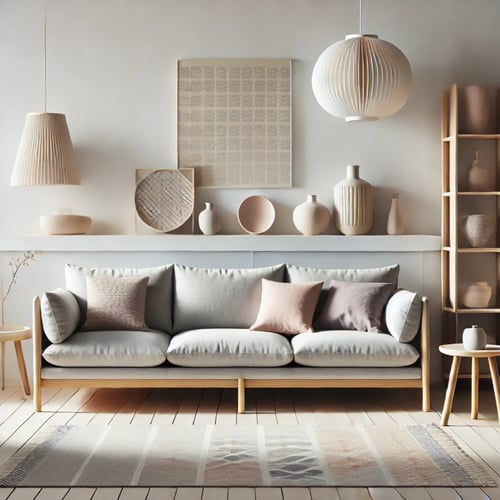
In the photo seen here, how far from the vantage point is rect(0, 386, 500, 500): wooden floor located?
3668mm

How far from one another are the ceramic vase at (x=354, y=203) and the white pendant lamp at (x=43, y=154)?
1927mm

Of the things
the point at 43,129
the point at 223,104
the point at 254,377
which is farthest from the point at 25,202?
the point at 254,377

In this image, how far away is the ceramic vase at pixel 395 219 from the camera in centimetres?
598

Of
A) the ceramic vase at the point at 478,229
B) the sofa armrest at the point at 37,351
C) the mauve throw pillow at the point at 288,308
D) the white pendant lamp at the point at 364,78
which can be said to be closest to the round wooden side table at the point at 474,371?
the mauve throw pillow at the point at 288,308

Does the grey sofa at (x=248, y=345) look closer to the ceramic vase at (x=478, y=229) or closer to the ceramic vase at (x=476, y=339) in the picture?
the ceramic vase at (x=476, y=339)

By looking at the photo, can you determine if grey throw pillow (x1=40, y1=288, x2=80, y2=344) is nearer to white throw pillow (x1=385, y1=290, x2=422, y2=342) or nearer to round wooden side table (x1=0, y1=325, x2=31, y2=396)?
round wooden side table (x1=0, y1=325, x2=31, y2=396)

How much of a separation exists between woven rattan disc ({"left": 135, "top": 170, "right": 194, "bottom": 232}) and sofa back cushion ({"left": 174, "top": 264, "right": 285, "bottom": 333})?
0.52 metres

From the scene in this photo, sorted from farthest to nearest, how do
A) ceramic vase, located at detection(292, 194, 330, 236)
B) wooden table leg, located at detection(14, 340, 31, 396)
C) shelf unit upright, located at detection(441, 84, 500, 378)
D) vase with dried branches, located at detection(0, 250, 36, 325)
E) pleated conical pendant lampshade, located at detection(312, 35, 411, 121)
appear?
vase with dried branches, located at detection(0, 250, 36, 325), ceramic vase, located at detection(292, 194, 330, 236), shelf unit upright, located at detection(441, 84, 500, 378), wooden table leg, located at detection(14, 340, 31, 396), pleated conical pendant lampshade, located at detection(312, 35, 411, 121)

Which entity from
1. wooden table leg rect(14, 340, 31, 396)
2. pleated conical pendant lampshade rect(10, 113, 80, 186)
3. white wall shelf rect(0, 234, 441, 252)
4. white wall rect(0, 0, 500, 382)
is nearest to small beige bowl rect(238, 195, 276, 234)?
white wall rect(0, 0, 500, 382)

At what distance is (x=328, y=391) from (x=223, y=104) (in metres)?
2.21

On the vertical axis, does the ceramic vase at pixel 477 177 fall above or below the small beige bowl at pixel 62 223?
above

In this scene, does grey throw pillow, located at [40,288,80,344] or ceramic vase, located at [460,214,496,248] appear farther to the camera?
ceramic vase, located at [460,214,496,248]

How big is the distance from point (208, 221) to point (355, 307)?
126cm

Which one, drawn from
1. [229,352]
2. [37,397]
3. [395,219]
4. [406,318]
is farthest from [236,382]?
[395,219]
